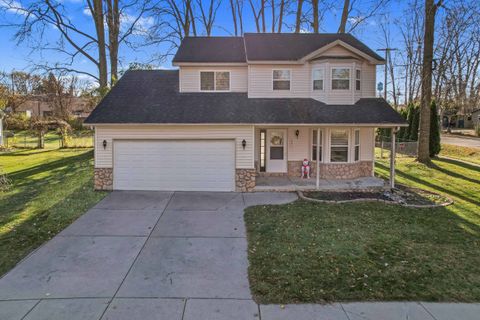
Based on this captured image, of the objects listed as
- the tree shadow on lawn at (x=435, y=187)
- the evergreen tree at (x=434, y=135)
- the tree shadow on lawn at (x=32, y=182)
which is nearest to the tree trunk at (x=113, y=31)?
the tree shadow on lawn at (x=32, y=182)

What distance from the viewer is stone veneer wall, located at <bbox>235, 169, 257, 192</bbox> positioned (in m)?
11.7

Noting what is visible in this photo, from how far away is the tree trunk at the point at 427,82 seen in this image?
52.6ft

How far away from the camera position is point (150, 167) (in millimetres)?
11805

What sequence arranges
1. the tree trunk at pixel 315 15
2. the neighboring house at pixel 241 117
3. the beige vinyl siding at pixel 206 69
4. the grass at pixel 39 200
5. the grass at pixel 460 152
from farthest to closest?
the tree trunk at pixel 315 15 < the grass at pixel 460 152 < the beige vinyl siding at pixel 206 69 < the neighboring house at pixel 241 117 < the grass at pixel 39 200

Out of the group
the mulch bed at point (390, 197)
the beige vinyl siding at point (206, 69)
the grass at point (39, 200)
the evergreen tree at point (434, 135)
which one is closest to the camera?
the grass at point (39, 200)

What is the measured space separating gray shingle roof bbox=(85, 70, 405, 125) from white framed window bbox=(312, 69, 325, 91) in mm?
593

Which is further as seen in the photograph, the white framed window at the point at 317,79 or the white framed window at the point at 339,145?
the white framed window at the point at 317,79

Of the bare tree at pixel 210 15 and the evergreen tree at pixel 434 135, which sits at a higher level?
the bare tree at pixel 210 15

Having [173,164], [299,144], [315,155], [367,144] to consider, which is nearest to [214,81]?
[173,164]

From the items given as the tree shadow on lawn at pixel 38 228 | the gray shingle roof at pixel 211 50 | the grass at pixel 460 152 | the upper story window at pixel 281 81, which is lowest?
the tree shadow on lawn at pixel 38 228

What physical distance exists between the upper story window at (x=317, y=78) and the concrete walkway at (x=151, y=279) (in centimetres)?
707

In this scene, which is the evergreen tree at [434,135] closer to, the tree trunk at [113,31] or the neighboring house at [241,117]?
the neighboring house at [241,117]

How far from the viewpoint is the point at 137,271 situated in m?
5.60

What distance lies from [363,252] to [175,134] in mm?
7763
